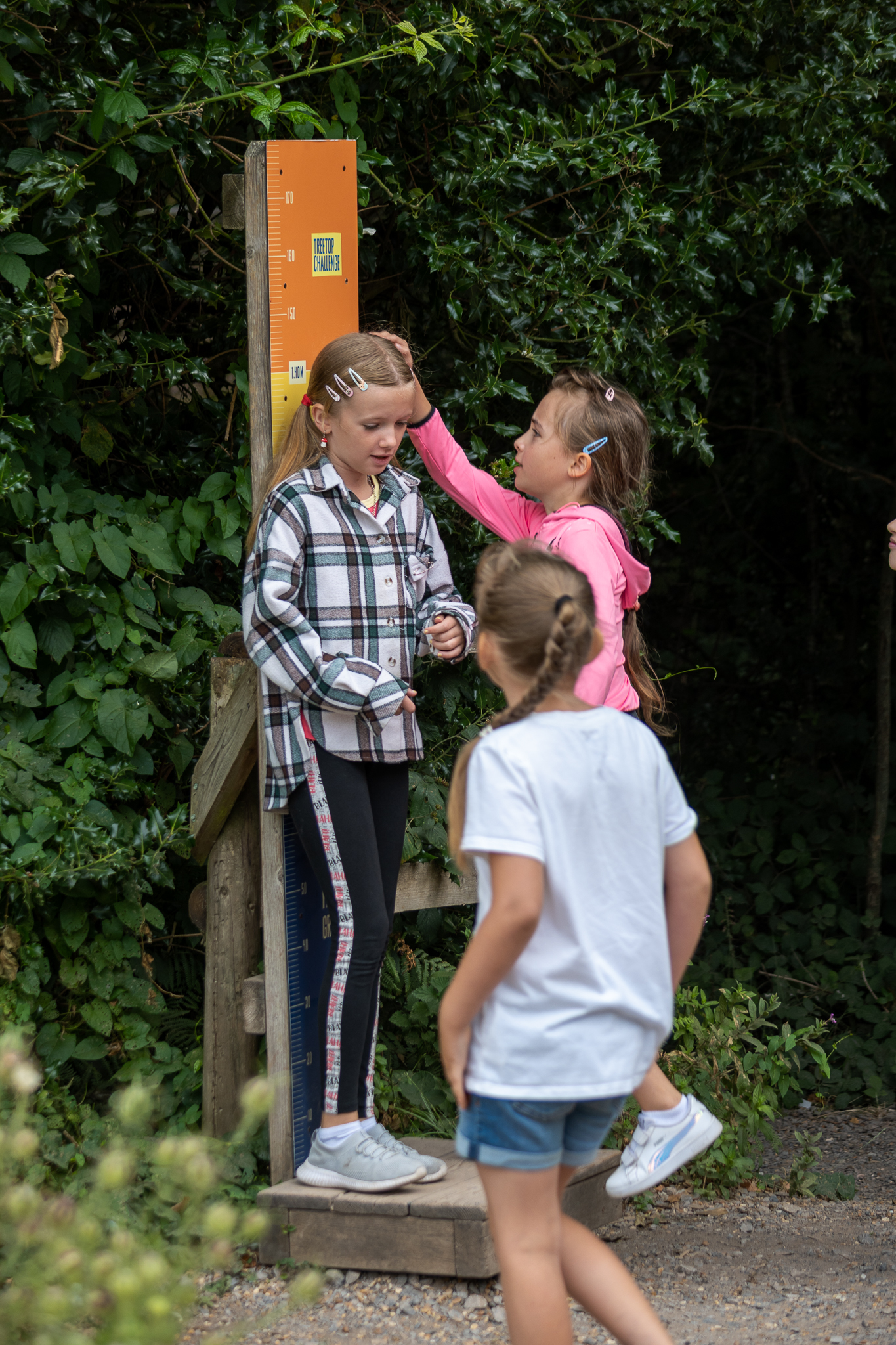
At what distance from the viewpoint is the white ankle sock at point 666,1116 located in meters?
2.58

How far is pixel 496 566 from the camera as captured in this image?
2043 mm

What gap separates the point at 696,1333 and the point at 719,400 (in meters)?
5.26

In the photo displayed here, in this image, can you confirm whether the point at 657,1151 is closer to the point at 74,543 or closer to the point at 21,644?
the point at 21,644

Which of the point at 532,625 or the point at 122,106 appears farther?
the point at 122,106

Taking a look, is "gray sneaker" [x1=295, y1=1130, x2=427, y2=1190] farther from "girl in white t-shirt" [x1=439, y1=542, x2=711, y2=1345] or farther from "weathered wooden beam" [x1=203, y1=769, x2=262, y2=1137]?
"girl in white t-shirt" [x1=439, y1=542, x2=711, y2=1345]

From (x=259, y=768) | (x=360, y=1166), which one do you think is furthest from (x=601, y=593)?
(x=360, y=1166)

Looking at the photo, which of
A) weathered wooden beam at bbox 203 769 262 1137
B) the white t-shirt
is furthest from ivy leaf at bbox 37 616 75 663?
the white t-shirt

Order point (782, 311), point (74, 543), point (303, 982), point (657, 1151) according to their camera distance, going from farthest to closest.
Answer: point (782, 311) → point (74, 543) → point (303, 982) → point (657, 1151)

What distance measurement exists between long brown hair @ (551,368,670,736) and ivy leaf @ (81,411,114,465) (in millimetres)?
1199

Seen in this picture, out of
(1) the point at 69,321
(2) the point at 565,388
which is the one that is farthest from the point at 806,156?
(1) the point at 69,321

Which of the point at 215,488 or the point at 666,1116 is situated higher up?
the point at 215,488

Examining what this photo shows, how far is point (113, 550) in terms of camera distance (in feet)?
10.8

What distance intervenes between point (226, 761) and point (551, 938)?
1.36 meters

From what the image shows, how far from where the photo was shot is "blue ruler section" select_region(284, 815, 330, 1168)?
9.91 feet
